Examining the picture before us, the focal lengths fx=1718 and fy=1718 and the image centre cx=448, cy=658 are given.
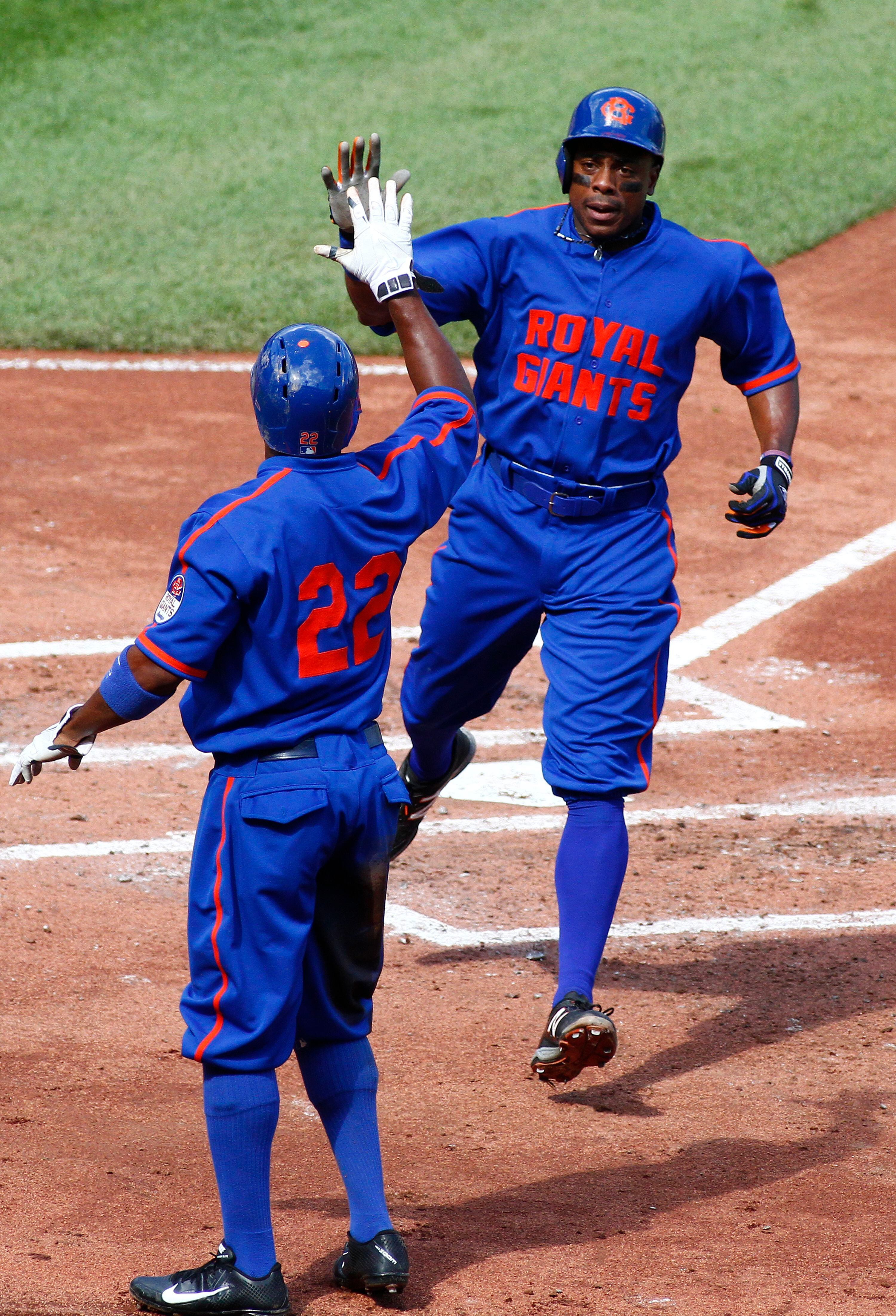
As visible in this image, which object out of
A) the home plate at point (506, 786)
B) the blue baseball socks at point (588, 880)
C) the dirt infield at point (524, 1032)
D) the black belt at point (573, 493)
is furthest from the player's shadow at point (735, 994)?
the black belt at point (573, 493)

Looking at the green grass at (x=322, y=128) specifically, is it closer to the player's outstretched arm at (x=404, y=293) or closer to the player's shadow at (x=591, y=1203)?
the player's outstretched arm at (x=404, y=293)

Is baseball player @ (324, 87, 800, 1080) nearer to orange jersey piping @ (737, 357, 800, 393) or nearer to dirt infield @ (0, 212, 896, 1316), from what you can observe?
orange jersey piping @ (737, 357, 800, 393)

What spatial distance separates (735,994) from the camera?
466cm

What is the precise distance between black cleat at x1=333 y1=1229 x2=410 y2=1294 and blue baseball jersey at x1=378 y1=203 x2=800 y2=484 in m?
2.00

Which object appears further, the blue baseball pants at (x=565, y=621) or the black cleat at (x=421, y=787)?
the black cleat at (x=421, y=787)

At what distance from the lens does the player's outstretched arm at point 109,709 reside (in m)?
2.92

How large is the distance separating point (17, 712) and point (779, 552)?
3928mm

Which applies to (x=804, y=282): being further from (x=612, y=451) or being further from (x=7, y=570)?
(x=612, y=451)

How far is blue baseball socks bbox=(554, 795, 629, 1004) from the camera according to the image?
13.1ft

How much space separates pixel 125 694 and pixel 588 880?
148cm

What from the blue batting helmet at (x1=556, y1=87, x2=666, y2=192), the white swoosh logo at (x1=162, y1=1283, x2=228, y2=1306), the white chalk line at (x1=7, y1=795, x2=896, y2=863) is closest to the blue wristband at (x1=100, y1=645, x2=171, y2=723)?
the white swoosh logo at (x1=162, y1=1283, x2=228, y2=1306)

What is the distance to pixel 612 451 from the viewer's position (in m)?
4.33

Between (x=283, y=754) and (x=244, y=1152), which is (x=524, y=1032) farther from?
(x=283, y=754)

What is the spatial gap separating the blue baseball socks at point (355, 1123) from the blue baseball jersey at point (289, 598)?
60cm
